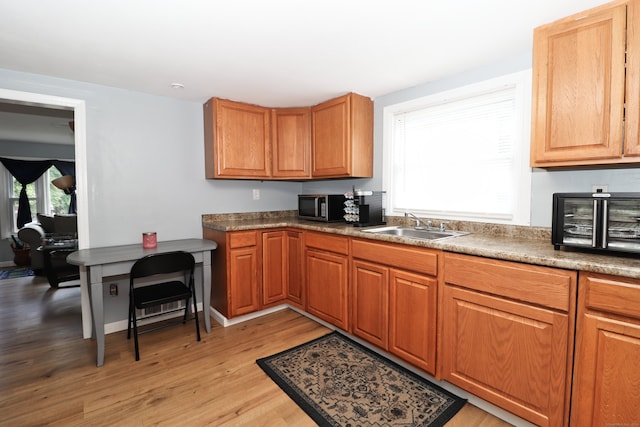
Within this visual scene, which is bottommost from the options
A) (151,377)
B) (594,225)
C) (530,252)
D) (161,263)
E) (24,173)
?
(151,377)

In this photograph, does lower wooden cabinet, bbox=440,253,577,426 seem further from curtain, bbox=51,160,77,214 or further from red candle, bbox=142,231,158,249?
curtain, bbox=51,160,77,214

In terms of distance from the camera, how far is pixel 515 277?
5.05ft

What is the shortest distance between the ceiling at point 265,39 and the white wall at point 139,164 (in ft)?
0.52

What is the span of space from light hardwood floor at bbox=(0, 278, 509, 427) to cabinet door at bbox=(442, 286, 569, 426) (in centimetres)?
21

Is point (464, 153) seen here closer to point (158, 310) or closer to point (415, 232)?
point (415, 232)

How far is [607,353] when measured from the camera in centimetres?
131

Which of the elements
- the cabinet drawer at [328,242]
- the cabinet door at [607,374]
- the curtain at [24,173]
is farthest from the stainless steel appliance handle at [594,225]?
the curtain at [24,173]

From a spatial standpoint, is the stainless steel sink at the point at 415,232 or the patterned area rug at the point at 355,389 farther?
the stainless steel sink at the point at 415,232

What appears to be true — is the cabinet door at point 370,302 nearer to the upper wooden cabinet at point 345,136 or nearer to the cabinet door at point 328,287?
the cabinet door at point 328,287

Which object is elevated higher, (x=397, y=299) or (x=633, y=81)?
(x=633, y=81)

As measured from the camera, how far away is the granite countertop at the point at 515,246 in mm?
1324

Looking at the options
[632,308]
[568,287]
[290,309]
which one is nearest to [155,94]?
[290,309]

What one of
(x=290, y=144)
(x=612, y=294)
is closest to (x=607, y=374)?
(x=612, y=294)

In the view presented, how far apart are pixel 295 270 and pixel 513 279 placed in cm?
196
